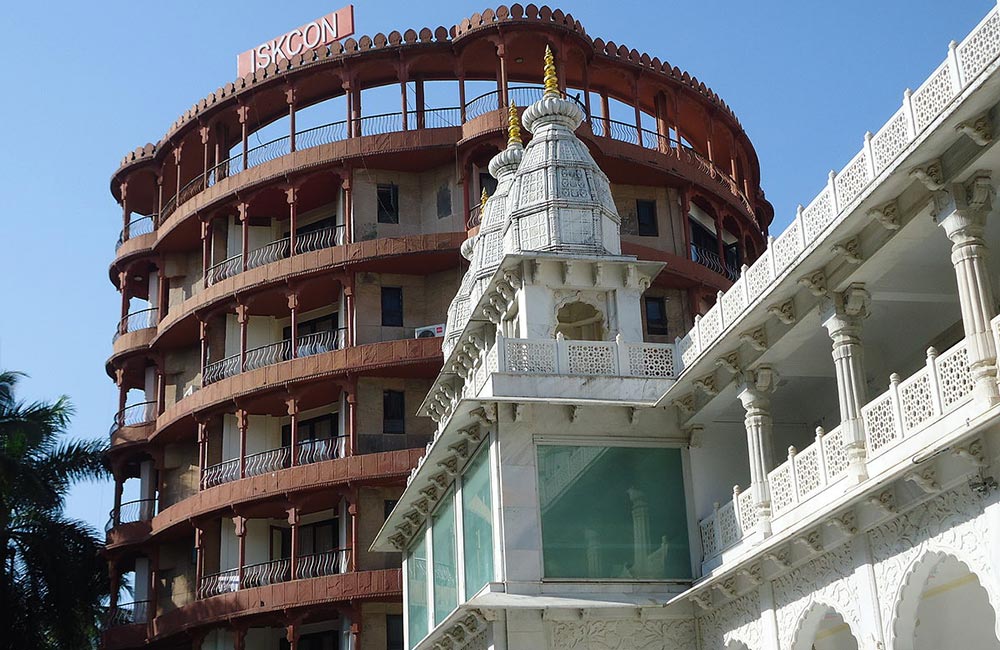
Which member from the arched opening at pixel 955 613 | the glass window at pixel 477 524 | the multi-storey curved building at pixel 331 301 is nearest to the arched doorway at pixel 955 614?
the arched opening at pixel 955 613

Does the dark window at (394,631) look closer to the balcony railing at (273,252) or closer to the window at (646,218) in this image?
the balcony railing at (273,252)

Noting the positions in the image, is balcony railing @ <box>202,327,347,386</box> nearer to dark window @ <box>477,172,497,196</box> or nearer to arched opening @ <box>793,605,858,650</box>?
dark window @ <box>477,172,497,196</box>

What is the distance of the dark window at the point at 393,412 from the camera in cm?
4425

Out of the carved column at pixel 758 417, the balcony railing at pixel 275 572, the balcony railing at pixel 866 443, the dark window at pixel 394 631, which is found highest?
the balcony railing at pixel 275 572

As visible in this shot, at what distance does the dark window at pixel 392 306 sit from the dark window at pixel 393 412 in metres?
2.55

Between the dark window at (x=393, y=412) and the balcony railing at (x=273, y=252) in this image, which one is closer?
the dark window at (x=393, y=412)

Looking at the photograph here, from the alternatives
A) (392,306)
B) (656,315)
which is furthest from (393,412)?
(656,315)

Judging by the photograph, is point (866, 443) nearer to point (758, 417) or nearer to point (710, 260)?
point (758, 417)

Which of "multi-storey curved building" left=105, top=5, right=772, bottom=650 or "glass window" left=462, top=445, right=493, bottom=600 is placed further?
"multi-storey curved building" left=105, top=5, right=772, bottom=650

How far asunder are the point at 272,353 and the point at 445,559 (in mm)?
18737

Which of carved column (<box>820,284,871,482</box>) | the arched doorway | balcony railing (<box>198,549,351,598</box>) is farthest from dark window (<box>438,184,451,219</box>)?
carved column (<box>820,284,871,482</box>)

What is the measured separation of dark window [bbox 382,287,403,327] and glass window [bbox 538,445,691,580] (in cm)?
2026

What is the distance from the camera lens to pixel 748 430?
79.4 feet

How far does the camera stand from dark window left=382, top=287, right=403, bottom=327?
150 feet
